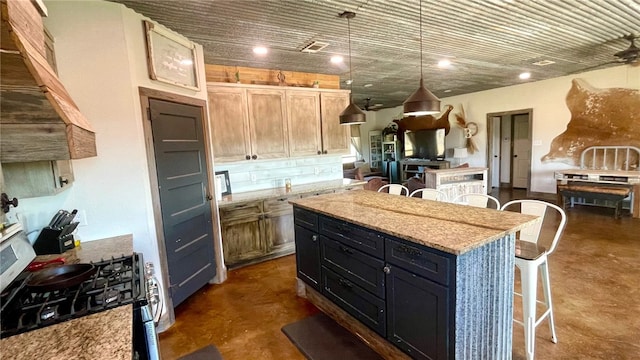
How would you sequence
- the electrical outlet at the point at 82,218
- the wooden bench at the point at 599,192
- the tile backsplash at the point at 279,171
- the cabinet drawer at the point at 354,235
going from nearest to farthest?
the cabinet drawer at the point at 354,235
the electrical outlet at the point at 82,218
the tile backsplash at the point at 279,171
the wooden bench at the point at 599,192

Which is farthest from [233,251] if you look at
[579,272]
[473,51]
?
[473,51]

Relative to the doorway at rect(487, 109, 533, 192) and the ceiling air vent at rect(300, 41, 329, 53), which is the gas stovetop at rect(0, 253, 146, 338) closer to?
the ceiling air vent at rect(300, 41, 329, 53)

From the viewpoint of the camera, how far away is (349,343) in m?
2.34

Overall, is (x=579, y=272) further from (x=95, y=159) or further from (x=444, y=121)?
(x=444, y=121)

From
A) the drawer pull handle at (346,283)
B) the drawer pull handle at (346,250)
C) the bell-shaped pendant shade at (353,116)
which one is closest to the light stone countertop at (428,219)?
the drawer pull handle at (346,250)

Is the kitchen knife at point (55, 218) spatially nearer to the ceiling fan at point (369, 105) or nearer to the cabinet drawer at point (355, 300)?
the cabinet drawer at point (355, 300)

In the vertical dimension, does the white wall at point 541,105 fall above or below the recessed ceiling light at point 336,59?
below

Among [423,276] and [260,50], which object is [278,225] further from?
[423,276]

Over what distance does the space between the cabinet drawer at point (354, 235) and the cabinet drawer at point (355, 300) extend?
314mm

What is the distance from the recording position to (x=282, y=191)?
14.0 feet

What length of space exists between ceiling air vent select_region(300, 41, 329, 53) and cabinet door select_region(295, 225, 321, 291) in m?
2.15

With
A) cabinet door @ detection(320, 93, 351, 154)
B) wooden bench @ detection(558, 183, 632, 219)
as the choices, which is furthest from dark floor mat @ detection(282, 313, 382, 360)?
wooden bench @ detection(558, 183, 632, 219)

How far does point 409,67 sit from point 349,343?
14.1 feet

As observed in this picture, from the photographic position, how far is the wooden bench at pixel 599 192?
515cm
